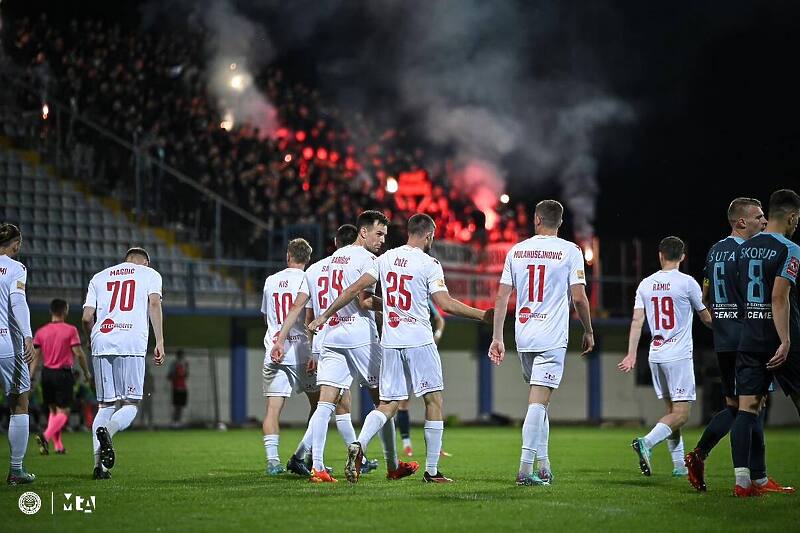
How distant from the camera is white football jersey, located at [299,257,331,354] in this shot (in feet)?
38.1

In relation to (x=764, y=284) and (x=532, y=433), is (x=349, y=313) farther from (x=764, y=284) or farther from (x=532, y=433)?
(x=764, y=284)

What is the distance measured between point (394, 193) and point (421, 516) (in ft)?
90.3

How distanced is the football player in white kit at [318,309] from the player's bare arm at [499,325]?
1763mm

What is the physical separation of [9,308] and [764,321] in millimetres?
6849

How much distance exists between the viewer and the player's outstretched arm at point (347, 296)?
1091 centimetres

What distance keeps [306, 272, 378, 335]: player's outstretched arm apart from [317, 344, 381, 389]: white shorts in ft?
1.55

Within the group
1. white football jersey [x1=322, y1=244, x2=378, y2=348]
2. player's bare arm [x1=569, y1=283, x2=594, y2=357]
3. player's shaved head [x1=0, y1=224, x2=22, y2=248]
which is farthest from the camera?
white football jersey [x1=322, y1=244, x2=378, y2=348]

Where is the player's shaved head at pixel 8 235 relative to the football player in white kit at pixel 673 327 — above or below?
above

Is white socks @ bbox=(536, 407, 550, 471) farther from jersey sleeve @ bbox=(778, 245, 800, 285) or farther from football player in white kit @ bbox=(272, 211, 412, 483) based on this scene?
jersey sleeve @ bbox=(778, 245, 800, 285)

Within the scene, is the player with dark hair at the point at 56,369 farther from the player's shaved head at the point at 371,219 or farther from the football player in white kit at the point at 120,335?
the player's shaved head at the point at 371,219

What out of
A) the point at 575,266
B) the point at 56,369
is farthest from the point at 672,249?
the point at 56,369

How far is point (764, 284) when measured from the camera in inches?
380

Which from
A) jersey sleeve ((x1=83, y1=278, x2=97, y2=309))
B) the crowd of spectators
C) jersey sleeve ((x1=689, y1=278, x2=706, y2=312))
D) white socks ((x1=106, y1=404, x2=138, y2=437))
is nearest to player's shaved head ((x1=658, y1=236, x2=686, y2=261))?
jersey sleeve ((x1=689, y1=278, x2=706, y2=312))

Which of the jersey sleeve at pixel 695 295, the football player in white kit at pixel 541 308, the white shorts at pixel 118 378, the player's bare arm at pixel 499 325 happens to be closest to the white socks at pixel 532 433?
the football player in white kit at pixel 541 308
